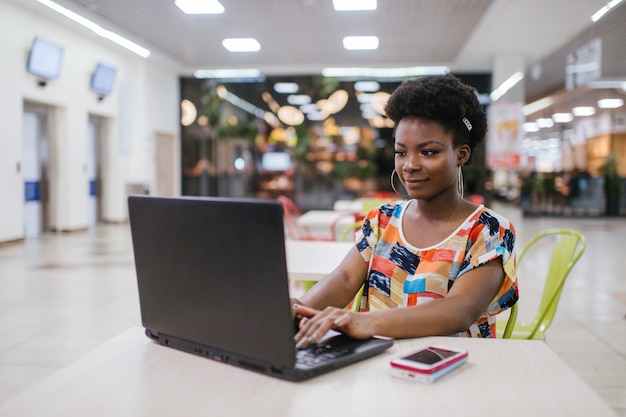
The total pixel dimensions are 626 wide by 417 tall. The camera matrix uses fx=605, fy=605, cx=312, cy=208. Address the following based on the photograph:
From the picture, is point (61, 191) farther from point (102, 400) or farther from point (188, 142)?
point (102, 400)

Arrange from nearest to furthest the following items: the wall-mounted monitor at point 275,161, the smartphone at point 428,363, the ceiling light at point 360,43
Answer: the smartphone at point 428,363
the ceiling light at point 360,43
the wall-mounted monitor at point 275,161

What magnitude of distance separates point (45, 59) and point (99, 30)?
1.12 m

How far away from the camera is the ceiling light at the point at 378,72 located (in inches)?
545

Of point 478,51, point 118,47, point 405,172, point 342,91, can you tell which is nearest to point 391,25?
point 478,51

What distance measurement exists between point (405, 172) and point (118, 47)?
11.8m

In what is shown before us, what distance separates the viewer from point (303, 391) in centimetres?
101

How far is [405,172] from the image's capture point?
62.2 inches

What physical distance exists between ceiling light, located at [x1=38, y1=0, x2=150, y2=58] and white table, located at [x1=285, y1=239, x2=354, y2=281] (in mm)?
7320

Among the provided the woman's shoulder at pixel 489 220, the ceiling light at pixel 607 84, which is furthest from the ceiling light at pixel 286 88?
the woman's shoulder at pixel 489 220

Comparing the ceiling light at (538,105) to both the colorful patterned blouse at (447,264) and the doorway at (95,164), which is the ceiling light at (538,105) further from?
the colorful patterned blouse at (447,264)

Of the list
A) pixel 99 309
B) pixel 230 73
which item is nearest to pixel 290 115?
pixel 230 73

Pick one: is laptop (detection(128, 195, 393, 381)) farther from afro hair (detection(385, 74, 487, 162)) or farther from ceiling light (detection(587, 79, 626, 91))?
ceiling light (detection(587, 79, 626, 91))

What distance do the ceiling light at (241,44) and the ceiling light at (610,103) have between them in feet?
35.4

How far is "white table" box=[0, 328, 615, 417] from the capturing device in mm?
954
